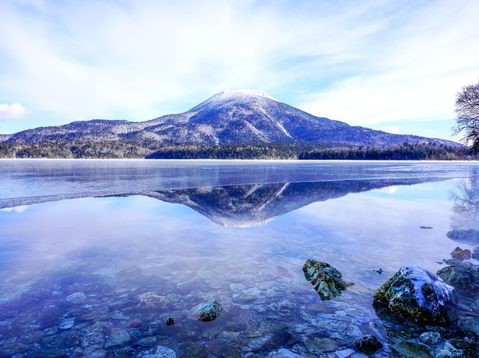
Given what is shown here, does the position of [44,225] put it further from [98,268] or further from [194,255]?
[194,255]

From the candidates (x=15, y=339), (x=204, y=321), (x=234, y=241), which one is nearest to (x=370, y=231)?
(x=234, y=241)

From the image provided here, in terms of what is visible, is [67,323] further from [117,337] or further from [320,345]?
[320,345]

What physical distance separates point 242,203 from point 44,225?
1294cm

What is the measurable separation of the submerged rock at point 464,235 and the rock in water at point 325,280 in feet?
26.5

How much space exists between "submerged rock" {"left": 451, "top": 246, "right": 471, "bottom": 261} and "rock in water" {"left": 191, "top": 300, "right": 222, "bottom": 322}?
9403 mm

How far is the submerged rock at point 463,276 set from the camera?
9674 mm

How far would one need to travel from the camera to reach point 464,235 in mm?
15414

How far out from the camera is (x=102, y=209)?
22375mm

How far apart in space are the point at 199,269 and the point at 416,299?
21.3 ft

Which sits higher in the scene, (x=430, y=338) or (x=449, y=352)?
(x=449, y=352)

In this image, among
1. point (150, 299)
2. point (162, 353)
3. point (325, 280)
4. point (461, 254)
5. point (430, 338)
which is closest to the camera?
point (162, 353)

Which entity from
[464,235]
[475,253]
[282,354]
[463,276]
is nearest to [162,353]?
[282,354]

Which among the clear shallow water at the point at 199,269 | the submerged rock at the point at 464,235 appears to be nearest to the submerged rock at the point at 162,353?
the clear shallow water at the point at 199,269

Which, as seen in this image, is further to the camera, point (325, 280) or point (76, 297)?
point (325, 280)
